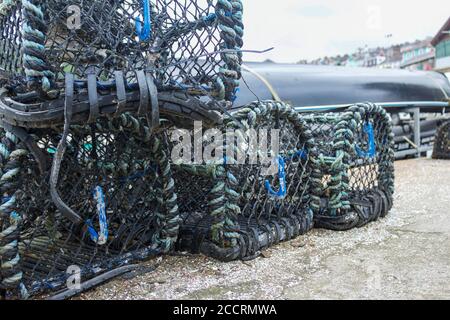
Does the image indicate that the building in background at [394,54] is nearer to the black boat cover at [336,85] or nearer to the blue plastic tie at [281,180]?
the black boat cover at [336,85]

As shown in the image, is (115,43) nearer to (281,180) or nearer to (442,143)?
(281,180)

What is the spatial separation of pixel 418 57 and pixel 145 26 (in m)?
41.2

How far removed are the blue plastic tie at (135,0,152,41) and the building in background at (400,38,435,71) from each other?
33945 mm

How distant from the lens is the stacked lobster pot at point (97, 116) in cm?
154

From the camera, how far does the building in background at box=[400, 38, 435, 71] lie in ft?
120

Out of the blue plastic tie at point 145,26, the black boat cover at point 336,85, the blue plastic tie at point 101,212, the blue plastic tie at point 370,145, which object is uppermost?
the black boat cover at point 336,85

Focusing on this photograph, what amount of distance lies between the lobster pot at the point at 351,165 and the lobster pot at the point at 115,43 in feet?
3.24

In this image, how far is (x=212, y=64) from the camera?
1972 mm

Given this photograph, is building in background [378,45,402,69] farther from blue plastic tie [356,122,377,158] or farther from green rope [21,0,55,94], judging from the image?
green rope [21,0,55,94]

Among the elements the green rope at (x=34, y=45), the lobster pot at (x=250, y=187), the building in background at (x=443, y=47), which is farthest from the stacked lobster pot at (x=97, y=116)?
the building in background at (x=443, y=47)

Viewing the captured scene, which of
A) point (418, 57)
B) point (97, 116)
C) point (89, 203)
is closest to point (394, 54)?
point (418, 57)

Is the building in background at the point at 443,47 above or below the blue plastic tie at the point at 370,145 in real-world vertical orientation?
above
